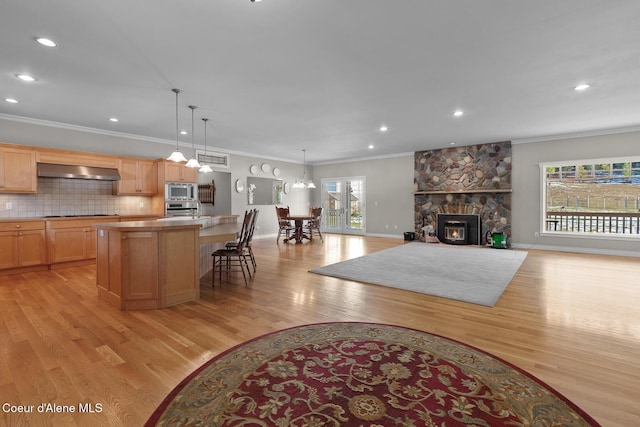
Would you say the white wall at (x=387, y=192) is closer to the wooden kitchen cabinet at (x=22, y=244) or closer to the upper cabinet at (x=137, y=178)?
the upper cabinet at (x=137, y=178)

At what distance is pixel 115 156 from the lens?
5887mm

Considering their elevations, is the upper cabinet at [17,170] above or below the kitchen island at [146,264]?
above

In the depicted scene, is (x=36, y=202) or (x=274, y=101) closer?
(x=274, y=101)

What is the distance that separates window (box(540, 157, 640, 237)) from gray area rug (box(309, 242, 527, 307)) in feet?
5.45

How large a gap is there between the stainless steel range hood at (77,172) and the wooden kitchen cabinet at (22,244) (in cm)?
88

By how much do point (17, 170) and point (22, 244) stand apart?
4.08ft

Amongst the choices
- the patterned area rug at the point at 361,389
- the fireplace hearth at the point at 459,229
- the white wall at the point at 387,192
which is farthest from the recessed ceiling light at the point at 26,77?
the fireplace hearth at the point at 459,229

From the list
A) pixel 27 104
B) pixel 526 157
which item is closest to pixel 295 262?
pixel 27 104

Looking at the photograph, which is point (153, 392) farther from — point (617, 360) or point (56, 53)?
point (56, 53)

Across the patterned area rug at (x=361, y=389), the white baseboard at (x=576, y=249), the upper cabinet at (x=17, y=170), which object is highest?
the upper cabinet at (x=17, y=170)

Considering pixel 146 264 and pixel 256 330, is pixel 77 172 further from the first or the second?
pixel 256 330

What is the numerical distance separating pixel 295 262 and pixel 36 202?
4842mm

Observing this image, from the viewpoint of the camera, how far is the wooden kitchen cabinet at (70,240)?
5020mm

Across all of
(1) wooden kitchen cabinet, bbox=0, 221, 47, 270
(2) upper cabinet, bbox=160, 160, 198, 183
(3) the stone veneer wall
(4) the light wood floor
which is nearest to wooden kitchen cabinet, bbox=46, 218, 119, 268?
(1) wooden kitchen cabinet, bbox=0, 221, 47, 270
